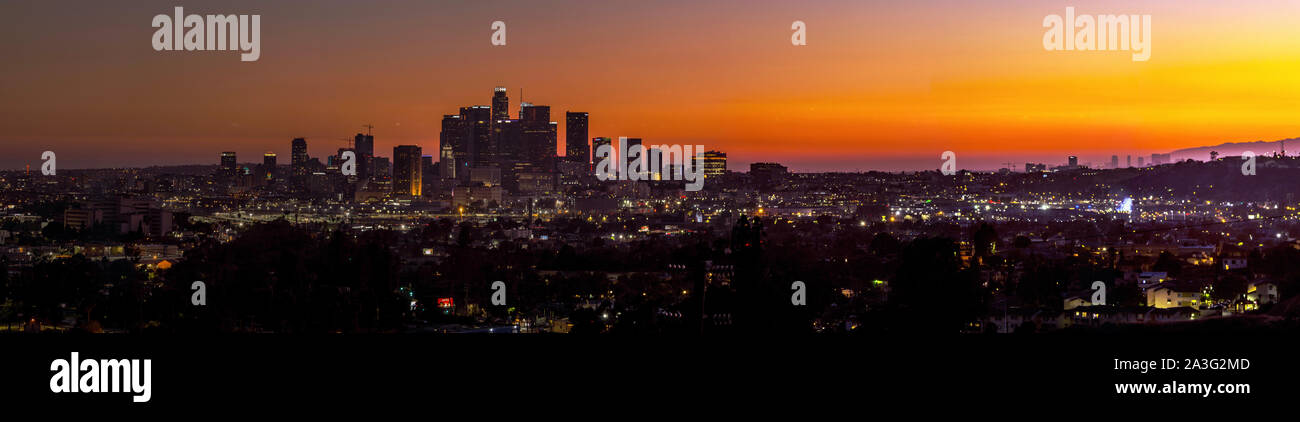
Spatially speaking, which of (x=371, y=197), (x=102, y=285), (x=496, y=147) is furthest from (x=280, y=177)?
(x=102, y=285)

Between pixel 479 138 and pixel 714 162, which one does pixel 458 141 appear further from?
pixel 714 162

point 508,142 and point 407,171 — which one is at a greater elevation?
point 508,142

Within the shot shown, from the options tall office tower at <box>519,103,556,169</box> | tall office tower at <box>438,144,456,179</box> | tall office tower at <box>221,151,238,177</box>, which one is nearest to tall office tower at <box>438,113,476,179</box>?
tall office tower at <box>438,144,456,179</box>

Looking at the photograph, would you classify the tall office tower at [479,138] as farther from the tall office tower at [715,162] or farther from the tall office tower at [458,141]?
the tall office tower at [715,162]

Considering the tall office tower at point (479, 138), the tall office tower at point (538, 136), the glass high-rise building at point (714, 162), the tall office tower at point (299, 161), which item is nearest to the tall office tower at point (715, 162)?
the glass high-rise building at point (714, 162)

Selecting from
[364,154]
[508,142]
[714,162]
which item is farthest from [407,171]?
[714,162]

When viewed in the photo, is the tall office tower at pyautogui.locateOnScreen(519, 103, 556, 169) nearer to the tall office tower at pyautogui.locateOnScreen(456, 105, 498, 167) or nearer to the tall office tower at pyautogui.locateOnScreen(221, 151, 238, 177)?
the tall office tower at pyautogui.locateOnScreen(456, 105, 498, 167)
